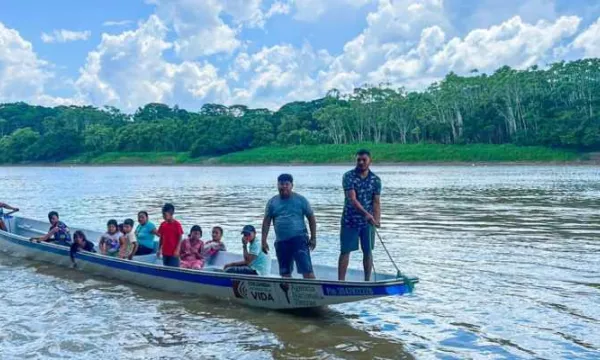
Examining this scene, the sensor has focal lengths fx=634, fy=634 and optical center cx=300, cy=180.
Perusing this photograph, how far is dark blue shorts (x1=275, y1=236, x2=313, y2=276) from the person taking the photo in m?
9.14

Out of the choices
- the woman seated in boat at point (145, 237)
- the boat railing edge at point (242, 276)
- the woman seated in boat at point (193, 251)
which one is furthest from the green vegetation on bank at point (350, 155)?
the boat railing edge at point (242, 276)

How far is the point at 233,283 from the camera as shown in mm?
9930

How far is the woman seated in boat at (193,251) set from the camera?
11.8 metres

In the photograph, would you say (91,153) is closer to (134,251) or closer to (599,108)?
(599,108)

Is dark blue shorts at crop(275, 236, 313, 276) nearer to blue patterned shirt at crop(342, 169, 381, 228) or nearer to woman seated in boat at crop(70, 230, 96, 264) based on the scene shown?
blue patterned shirt at crop(342, 169, 381, 228)

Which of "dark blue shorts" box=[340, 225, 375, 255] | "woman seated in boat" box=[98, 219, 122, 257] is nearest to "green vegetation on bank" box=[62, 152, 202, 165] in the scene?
"woman seated in boat" box=[98, 219, 122, 257]

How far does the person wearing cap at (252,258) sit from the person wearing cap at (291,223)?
2.58 ft

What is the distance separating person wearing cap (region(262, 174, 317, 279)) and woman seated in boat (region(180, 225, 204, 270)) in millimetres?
2931

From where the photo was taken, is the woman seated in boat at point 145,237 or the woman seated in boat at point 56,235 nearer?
the woman seated in boat at point 145,237

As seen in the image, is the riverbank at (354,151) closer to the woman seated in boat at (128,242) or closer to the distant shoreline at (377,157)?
the distant shoreline at (377,157)

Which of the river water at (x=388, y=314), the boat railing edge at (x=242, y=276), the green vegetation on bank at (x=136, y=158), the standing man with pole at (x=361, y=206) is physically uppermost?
the green vegetation on bank at (x=136, y=158)

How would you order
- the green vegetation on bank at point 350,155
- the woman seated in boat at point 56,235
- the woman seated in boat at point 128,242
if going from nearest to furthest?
the woman seated in boat at point 128,242, the woman seated in boat at point 56,235, the green vegetation on bank at point 350,155

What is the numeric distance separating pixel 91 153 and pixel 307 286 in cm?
11267

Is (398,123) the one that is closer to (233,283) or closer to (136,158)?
(136,158)
